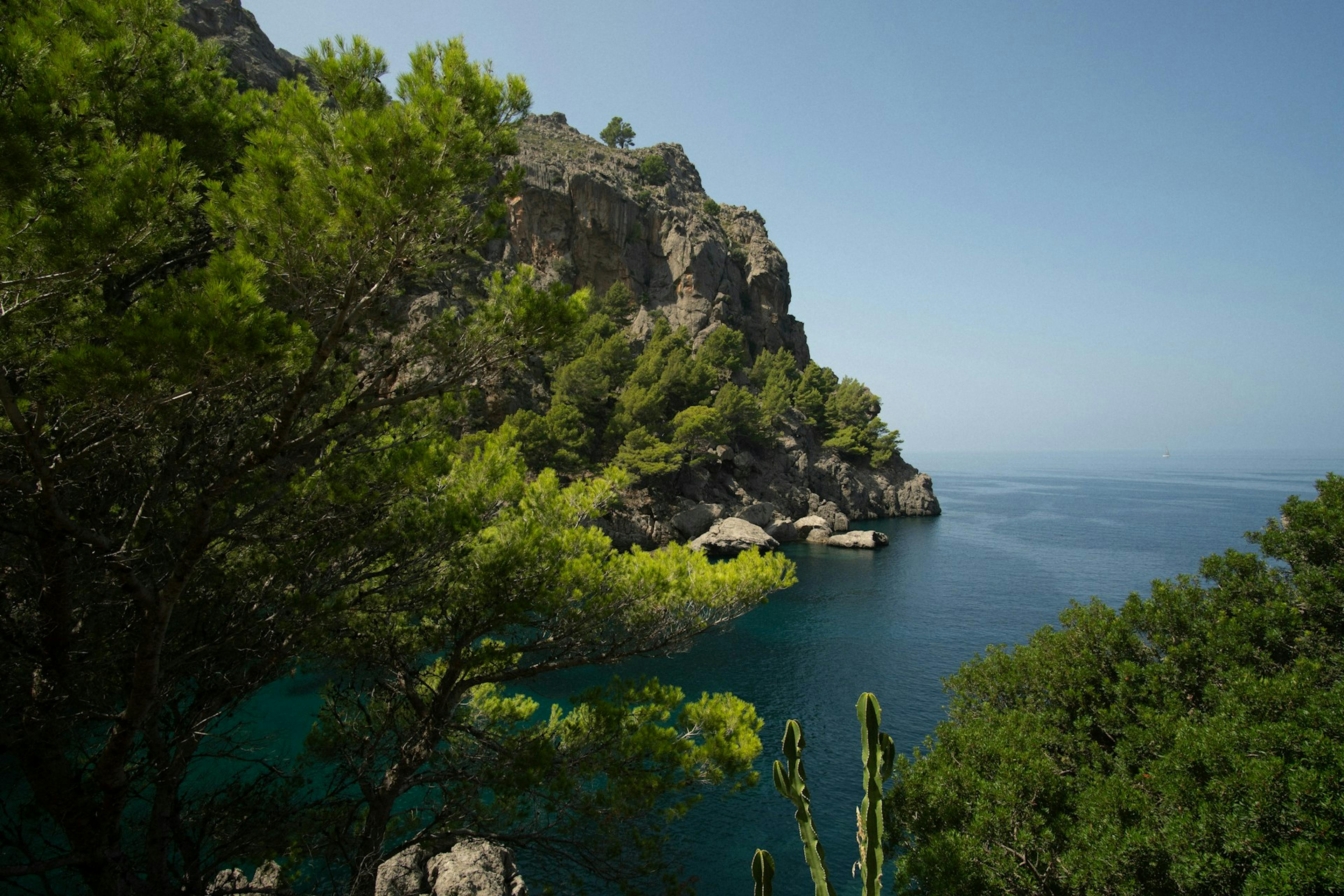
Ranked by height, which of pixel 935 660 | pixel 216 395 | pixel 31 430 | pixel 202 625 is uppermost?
pixel 216 395

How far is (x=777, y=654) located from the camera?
61.1 feet

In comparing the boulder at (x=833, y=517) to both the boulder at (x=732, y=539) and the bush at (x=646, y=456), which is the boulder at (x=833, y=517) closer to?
the boulder at (x=732, y=539)

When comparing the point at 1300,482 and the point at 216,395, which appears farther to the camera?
the point at 1300,482

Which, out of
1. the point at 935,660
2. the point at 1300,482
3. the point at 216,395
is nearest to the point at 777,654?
the point at 935,660

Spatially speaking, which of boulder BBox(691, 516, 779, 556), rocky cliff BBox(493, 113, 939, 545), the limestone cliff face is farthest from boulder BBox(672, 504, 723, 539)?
the limestone cliff face

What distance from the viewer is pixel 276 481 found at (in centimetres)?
518

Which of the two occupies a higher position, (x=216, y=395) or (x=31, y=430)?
(x=216, y=395)

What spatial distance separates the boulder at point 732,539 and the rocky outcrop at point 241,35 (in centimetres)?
3351

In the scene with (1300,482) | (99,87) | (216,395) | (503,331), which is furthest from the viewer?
(1300,482)

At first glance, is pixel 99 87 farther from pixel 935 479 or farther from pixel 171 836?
pixel 935 479

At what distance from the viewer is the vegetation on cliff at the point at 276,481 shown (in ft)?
10.3

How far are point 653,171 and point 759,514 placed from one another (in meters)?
35.5

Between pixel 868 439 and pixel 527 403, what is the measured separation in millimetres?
27717

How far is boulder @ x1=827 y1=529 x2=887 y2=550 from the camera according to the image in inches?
1353
